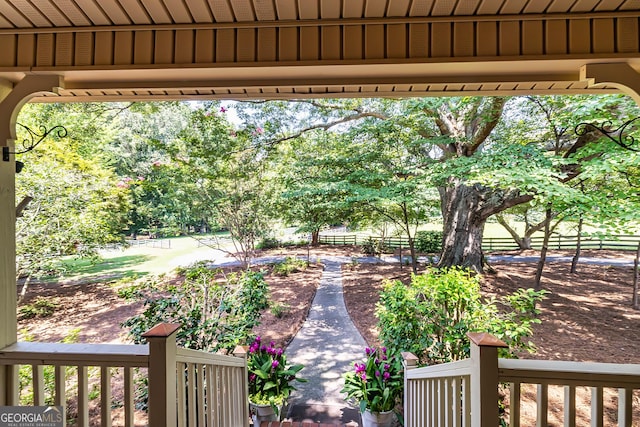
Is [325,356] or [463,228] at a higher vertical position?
[463,228]

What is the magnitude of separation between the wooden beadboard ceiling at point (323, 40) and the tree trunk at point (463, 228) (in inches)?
217

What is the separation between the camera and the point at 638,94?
1.38 meters

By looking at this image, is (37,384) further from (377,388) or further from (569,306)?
(569,306)

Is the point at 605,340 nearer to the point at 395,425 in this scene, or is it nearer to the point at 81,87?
the point at 395,425

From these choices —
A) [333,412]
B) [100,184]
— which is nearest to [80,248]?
A: [100,184]

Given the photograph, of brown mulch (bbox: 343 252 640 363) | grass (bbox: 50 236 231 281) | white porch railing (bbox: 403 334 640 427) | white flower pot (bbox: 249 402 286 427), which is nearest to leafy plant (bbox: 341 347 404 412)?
white flower pot (bbox: 249 402 286 427)

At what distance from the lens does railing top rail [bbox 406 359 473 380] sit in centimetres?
136

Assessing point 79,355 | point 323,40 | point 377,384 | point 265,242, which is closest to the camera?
point 79,355

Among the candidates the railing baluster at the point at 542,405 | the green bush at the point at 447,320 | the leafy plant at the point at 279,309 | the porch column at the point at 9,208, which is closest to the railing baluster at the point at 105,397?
the porch column at the point at 9,208

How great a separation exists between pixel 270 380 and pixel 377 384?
107 centimetres

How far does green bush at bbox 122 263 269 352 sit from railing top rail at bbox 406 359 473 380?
1861 millimetres

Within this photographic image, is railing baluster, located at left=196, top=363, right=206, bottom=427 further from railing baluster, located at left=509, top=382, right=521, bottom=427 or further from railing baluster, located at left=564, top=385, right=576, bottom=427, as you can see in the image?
railing baluster, located at left=564, top=385, right=576, bottom=427

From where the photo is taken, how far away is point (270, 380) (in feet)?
9.53

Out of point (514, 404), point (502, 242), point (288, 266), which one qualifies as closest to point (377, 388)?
point (514, 404)
